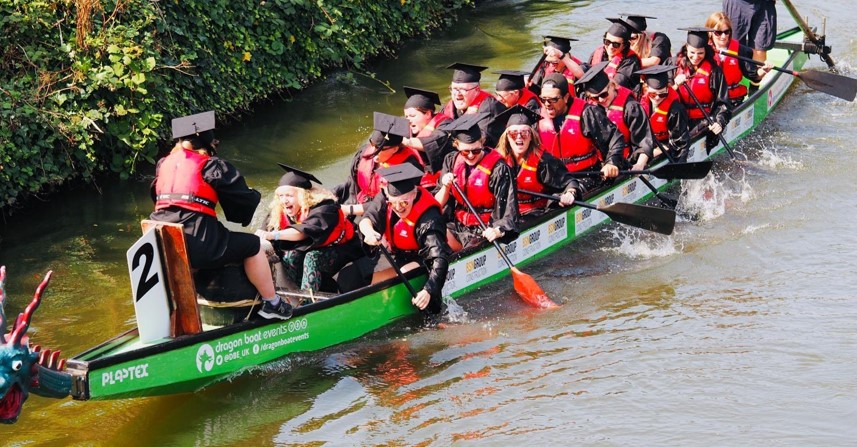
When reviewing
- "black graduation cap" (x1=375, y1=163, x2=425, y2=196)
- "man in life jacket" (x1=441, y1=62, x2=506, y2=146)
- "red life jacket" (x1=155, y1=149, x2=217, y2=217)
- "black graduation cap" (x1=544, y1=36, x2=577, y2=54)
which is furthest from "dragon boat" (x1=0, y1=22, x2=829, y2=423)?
"black graduation cap" (x1=544, y1=36, x2=577, y2=54)

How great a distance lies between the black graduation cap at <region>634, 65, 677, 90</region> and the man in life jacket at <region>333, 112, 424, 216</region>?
328 cm

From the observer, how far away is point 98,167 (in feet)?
40.9

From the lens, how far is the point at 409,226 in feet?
30.2

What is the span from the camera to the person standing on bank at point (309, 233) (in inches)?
337

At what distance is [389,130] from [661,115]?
399 centimetres

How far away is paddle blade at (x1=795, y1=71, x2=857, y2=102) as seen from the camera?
48.3 ft

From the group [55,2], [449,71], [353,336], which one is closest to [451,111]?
[353,336]

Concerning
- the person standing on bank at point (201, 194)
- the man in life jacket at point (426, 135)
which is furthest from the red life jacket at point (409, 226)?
the person standing on bank at point (201, 194)

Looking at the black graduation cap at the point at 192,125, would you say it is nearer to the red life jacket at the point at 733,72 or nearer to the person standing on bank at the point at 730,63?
the person standing on bank at the point at 730,63

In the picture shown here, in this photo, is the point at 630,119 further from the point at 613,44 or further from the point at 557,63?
the point at 613,44

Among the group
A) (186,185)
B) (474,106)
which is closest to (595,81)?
(474,106)

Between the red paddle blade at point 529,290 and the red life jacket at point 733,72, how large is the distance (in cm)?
543

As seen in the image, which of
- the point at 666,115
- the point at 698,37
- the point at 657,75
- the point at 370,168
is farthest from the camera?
the point at 698,37

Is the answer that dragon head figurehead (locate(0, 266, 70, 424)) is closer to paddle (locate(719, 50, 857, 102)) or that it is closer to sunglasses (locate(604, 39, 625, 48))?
sunglasses (locate(604, 39, 625, 48))
